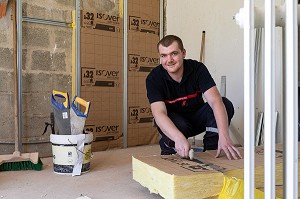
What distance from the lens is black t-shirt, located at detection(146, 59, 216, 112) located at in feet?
6.28

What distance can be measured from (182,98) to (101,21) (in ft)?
4.38

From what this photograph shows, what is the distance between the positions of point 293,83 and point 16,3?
7.90 ft

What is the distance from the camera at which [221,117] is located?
174 cm

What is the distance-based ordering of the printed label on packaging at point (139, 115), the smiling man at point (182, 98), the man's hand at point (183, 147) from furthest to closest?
1. the printed label on packaging at point (139, 115)
2. the smiling man at point (182, 98)
3. the man's hand at point (183, 147)

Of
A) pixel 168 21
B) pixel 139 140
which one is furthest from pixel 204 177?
pixel 168 21

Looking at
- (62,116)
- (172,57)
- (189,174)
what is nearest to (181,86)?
(172,57)

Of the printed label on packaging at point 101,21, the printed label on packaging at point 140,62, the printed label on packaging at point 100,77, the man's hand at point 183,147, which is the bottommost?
the man's hand at point 183,147

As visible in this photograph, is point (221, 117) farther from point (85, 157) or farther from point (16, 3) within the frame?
point (16, 3)

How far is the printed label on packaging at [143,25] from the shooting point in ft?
10.6

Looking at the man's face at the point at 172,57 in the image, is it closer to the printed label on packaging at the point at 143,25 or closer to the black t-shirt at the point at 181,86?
the black t-shirt at the point at 181,86

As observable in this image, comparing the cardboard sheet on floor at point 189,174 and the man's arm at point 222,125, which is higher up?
the man's arm at point 222,125

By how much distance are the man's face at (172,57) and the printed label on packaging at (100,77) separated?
1.17 metres

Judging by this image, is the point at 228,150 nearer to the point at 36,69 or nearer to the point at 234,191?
the point at 234,191

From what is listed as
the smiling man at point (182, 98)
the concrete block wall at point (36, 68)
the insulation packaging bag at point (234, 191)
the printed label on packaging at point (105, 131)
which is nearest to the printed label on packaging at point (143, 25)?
the concrete block wall at point (36, 68)
